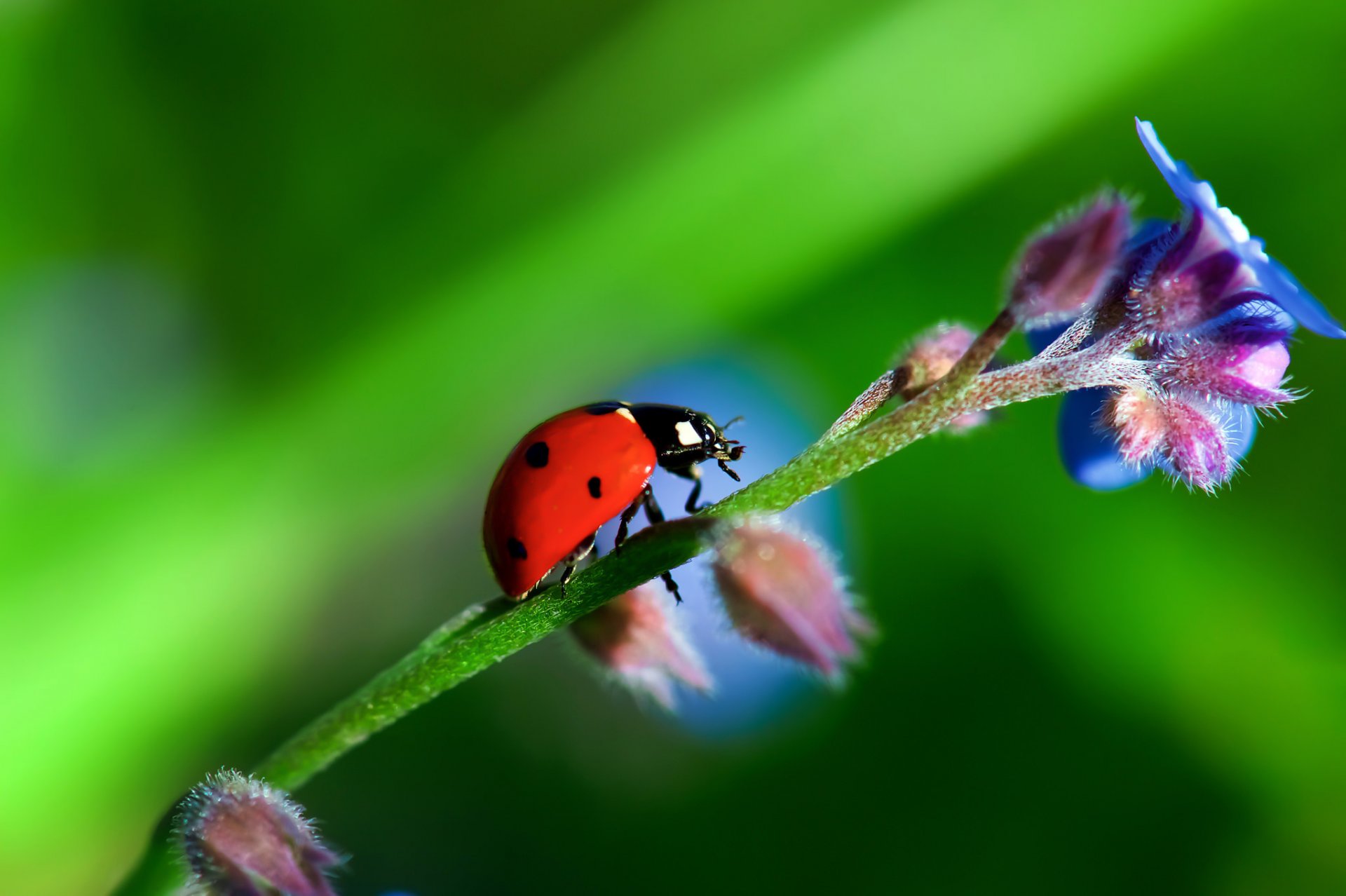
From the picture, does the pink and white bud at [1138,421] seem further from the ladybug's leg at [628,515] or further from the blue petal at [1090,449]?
the ladybug's leg at [628,515]

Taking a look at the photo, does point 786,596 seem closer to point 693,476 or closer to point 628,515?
point 628,515

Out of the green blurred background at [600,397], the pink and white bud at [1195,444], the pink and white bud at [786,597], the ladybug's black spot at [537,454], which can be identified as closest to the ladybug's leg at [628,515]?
the ladybug's black spot at [537,454]

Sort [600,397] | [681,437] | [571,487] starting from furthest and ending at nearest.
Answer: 1. [600,397]
2. [681,437]
3. [571,487]

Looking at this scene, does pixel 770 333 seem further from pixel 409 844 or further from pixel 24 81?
pixel 24 81

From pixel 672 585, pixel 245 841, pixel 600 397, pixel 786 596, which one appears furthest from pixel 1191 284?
pixel 600 397

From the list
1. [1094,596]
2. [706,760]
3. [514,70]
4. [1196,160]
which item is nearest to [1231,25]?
[1196,160]

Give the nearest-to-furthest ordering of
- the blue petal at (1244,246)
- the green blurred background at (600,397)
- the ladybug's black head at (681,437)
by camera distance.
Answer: the blue petal at (1244,246), the ladybug's black head at (681,437), the green blurred background at (600,397)
